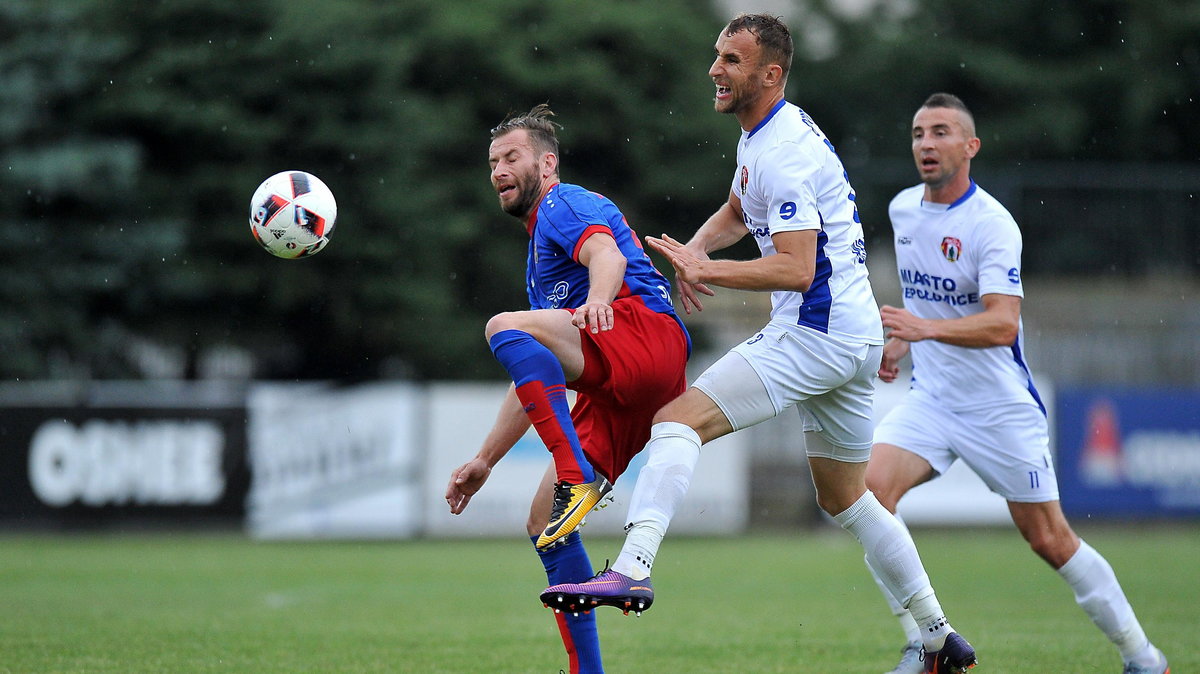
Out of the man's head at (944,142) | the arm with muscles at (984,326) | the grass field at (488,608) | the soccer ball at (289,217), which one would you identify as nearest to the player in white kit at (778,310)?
the arm with muscles at (984,326)

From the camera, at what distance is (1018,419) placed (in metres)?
7.20

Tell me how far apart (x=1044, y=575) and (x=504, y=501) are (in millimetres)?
6726

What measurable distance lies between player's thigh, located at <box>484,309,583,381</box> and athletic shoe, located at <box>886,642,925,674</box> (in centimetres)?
229

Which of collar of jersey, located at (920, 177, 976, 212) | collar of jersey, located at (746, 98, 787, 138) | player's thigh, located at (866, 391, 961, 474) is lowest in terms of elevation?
player's thigh, located at (866, 391, 961, 474)

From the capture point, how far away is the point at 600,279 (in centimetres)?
573

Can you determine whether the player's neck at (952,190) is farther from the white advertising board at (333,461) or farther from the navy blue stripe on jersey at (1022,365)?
the white advertising board at (333,461)

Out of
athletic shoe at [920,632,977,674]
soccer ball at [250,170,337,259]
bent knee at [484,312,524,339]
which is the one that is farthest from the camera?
Result: soccer ball at [250,170,337,259]

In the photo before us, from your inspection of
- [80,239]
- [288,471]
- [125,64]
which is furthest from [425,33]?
[288,471]

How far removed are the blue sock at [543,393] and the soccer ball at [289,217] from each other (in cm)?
152

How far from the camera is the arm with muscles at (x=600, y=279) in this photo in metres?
5.50

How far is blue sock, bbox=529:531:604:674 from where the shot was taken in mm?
6281

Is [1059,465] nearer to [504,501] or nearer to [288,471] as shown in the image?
[504,501]

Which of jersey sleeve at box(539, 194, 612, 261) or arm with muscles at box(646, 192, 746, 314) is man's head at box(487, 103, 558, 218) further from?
arm with muscles at box(646, 192, 746, 314)

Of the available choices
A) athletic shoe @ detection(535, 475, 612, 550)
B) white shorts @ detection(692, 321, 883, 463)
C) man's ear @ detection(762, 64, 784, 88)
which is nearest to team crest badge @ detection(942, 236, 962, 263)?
white shorts @ detection(692, 321, 883, 463)
